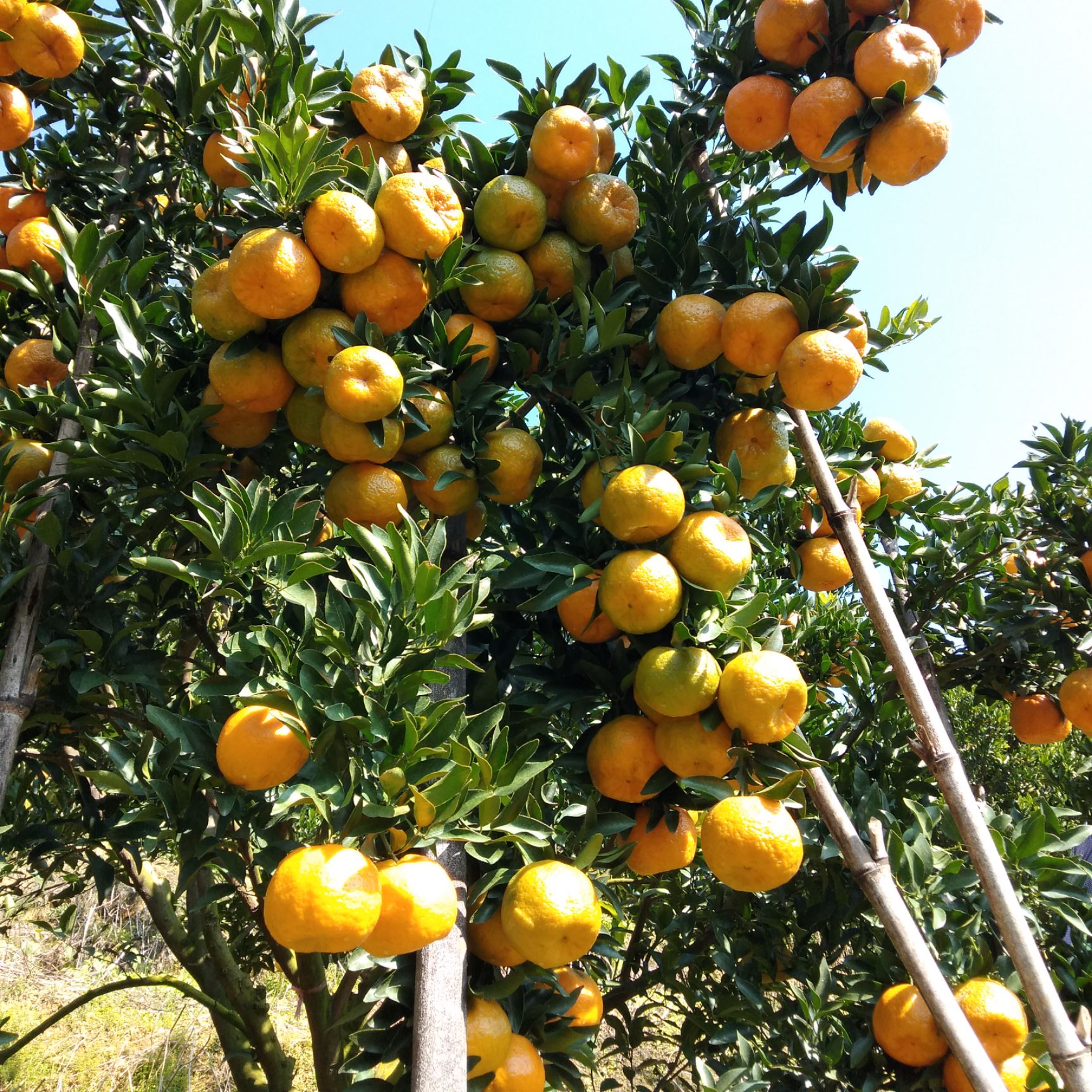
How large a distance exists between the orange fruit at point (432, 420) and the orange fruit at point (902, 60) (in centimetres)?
106

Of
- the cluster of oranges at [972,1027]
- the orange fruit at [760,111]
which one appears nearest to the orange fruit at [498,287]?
the orange fruit at [760,111]

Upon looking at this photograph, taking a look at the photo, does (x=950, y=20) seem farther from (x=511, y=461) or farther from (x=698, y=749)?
(x=698, y=749)

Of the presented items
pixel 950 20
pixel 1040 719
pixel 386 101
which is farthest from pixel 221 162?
pixel 1040 719

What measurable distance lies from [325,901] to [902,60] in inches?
70.4

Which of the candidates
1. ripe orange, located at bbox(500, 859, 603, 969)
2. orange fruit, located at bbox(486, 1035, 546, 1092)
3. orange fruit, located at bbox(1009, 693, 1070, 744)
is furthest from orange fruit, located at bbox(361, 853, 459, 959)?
orange fruit, located at bbox(1009, 693, 1070, 744)

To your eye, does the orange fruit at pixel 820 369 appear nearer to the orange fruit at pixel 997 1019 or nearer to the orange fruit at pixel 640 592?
the orange fruit at pixel 640 592

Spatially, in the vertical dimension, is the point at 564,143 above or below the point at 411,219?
above

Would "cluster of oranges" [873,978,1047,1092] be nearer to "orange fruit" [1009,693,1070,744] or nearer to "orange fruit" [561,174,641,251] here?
"orange fruit" [1009,693,1070,744]

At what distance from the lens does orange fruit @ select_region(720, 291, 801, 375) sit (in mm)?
1687

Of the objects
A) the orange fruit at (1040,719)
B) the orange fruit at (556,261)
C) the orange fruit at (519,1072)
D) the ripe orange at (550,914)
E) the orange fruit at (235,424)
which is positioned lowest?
the orange fruit at (519,1072)

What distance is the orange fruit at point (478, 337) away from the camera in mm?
1800

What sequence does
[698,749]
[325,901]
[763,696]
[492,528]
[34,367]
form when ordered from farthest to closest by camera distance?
[492,528] < [34,367] < [698,749] < [763,696] < [325,901]

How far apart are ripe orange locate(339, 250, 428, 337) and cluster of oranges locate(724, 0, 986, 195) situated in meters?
0.79

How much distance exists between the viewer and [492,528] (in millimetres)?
2299
